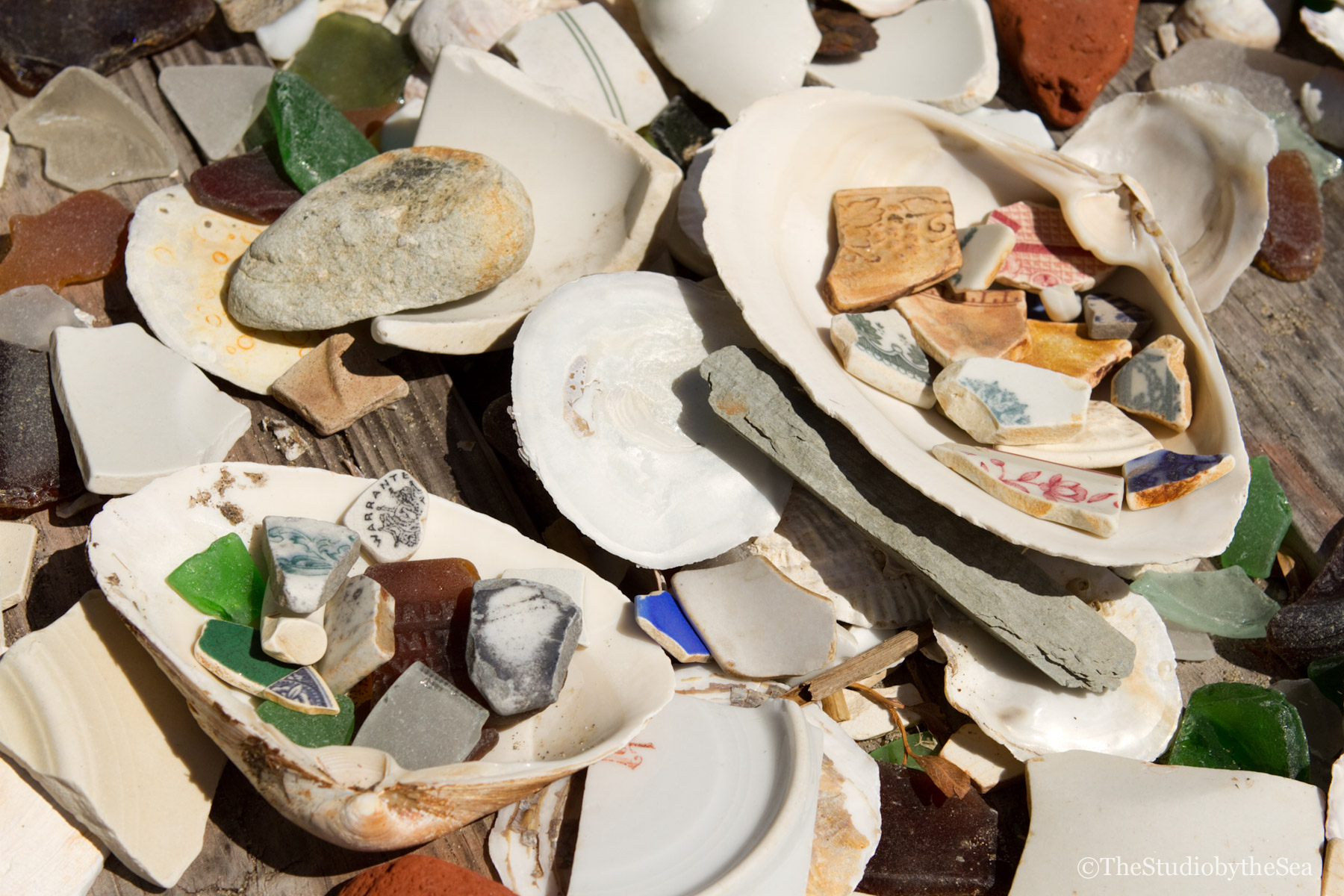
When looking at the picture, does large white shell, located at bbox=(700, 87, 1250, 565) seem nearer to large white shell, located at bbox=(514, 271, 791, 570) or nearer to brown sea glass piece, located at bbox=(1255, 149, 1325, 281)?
large white shell, located at bbox=(514, 271, 791, 570)

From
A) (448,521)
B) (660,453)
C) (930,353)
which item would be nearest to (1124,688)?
(930,353)

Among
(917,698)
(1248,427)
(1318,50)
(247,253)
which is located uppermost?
(1318,50)

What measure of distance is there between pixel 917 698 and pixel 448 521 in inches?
35.2

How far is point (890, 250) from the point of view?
1671 mm

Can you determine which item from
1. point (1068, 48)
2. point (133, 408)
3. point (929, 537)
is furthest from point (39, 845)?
point (1068, 48)

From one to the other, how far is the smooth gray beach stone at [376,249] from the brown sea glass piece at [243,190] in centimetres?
13

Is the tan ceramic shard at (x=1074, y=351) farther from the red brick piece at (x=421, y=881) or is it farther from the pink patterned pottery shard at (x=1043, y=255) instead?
the red brick piece at (x=421, y=881)

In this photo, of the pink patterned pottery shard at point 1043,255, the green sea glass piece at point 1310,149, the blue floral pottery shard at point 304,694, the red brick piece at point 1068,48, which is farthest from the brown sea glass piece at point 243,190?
the green sea glass piece at point 1310,149

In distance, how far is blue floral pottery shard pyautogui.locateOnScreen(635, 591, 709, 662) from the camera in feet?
4.75

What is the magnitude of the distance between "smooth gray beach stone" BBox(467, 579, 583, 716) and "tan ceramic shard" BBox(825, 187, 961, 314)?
0.77 metres

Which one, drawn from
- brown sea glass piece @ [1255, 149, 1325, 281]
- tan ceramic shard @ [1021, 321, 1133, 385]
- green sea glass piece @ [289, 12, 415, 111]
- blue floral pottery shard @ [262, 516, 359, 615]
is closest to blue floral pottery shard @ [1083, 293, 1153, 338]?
tan ceramic shard @ [1021, 321, 1133, 385]

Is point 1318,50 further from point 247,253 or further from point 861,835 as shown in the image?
point 247,253

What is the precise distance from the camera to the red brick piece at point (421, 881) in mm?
1276

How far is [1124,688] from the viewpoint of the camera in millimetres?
1592
